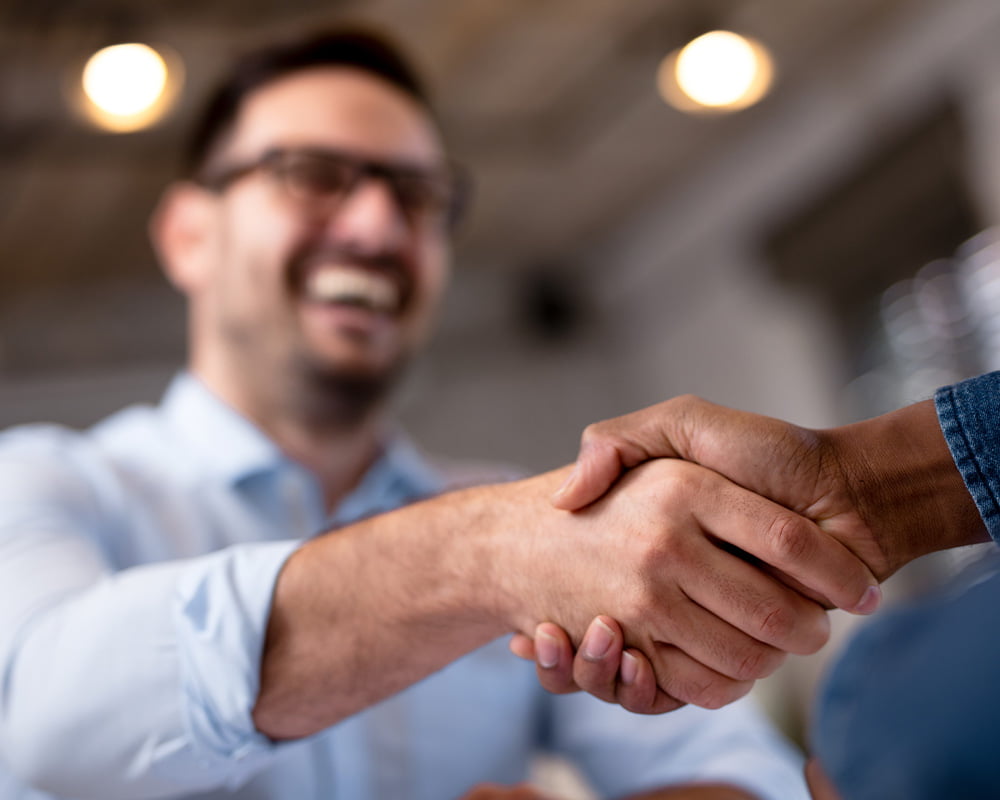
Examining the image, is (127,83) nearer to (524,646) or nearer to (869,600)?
(524,646)

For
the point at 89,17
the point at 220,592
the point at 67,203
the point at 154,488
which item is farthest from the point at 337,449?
the point at 67,203

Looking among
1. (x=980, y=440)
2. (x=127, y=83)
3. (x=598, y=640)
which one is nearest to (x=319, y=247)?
(x=598, y=640)

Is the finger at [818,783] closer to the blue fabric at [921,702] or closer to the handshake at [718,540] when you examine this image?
the blue fabric at [921,702]

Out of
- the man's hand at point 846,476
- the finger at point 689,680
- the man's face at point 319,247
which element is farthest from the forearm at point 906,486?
the man's face at point 319,247

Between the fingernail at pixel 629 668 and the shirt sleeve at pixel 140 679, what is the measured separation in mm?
261

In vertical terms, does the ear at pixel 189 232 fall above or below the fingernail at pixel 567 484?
above

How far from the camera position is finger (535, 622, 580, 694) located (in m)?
0.74

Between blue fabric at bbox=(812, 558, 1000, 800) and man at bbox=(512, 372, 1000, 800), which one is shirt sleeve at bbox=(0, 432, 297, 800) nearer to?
man at bbox=(512, 372, 1000, 800)

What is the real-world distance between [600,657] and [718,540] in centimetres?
12

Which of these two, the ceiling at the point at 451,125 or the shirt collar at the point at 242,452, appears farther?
the ceiling at the point at 451,125

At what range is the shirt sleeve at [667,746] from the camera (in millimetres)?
1109

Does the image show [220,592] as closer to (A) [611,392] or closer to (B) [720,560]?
(B) [720,560]

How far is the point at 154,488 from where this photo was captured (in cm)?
125

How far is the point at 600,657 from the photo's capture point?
722mm
